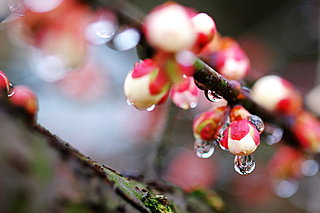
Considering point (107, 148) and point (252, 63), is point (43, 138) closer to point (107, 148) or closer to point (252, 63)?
point (107, 148)

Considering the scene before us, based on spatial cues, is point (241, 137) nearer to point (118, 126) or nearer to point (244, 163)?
point (244, 163)

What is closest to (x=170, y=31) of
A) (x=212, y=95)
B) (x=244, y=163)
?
(x=212, y=95)

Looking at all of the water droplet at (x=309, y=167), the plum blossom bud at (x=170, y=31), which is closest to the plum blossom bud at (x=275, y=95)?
the water droplet at (x=309, y=167)

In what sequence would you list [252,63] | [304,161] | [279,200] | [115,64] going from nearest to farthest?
1. [304,161]
2. [279,200]
3. [115,64]
4. [252,63]

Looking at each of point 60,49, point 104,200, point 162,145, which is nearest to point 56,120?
point 60,49

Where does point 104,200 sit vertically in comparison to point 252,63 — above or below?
→ above

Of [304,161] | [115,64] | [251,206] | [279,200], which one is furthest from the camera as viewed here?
[115,64]

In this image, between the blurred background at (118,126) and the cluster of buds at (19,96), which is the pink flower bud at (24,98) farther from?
the blurred background at (118,126)
